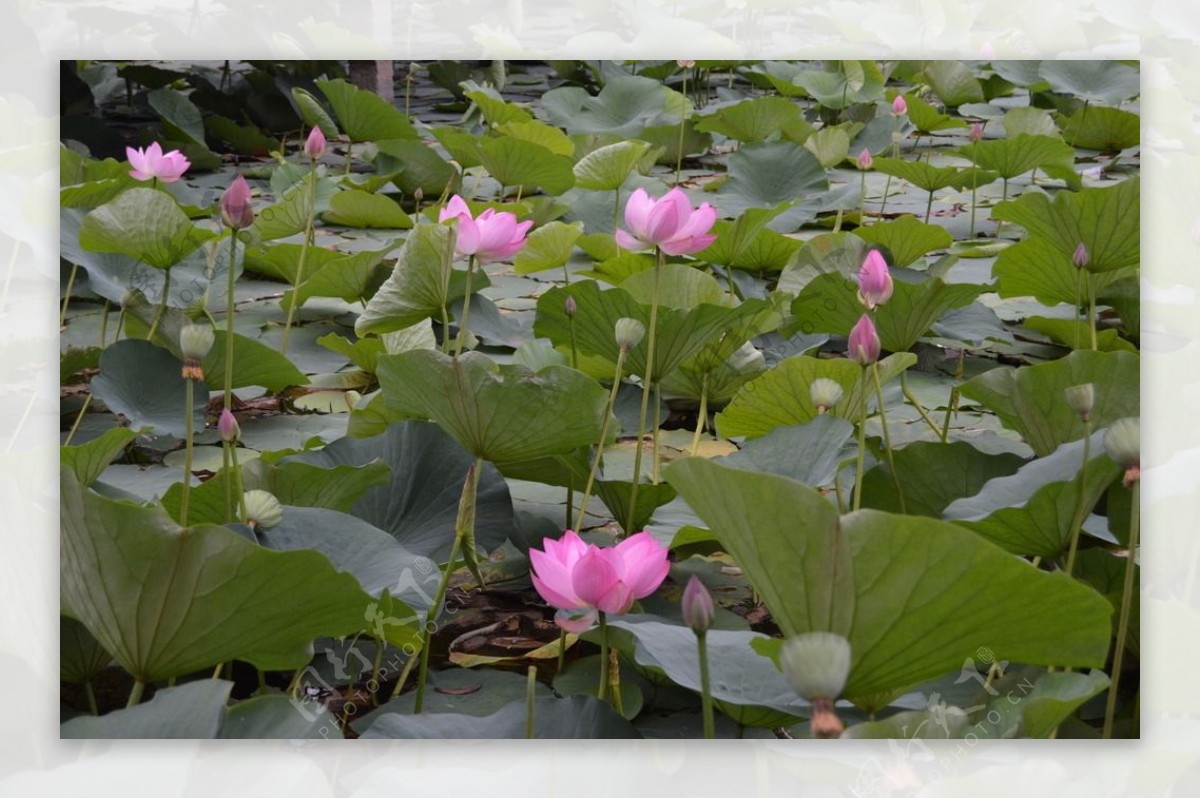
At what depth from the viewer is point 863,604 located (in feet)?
2.26

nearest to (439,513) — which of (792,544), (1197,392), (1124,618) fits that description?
(792,544)

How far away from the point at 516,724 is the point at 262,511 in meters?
0.23

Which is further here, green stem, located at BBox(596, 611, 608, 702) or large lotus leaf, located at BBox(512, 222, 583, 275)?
large lotus leaf, located at BBox(512, 222, 583, 275)

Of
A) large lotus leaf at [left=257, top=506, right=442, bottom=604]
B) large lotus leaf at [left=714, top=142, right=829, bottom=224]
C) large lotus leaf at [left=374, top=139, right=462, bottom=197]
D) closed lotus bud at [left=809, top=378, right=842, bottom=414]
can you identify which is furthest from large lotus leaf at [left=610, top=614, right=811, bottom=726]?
large lotus leaf at [left=374, top=139, right=462, bottom=197]

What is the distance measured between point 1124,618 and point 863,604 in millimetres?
284

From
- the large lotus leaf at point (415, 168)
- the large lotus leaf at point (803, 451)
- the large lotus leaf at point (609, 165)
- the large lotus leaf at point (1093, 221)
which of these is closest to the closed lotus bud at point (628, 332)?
the large lotus leaf at point (803, 451)

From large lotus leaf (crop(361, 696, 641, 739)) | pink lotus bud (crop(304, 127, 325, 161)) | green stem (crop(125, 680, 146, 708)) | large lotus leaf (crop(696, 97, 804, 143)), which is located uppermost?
large lotus leaf (crop(696, 97, 804, 143))

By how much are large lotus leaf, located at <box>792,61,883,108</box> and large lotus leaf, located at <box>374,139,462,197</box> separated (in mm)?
578

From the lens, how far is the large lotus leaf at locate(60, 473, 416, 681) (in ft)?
2.48

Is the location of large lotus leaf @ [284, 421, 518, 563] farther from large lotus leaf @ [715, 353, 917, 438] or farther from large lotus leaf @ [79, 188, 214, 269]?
large lotus leaf @ [79, 188, 214, 269]

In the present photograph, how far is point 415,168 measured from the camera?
2004 mm

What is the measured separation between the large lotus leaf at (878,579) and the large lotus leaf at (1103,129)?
70cm

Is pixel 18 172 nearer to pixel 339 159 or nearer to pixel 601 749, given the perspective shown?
pixel 601 749

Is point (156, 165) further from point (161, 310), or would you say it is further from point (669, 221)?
point (669, 221)
